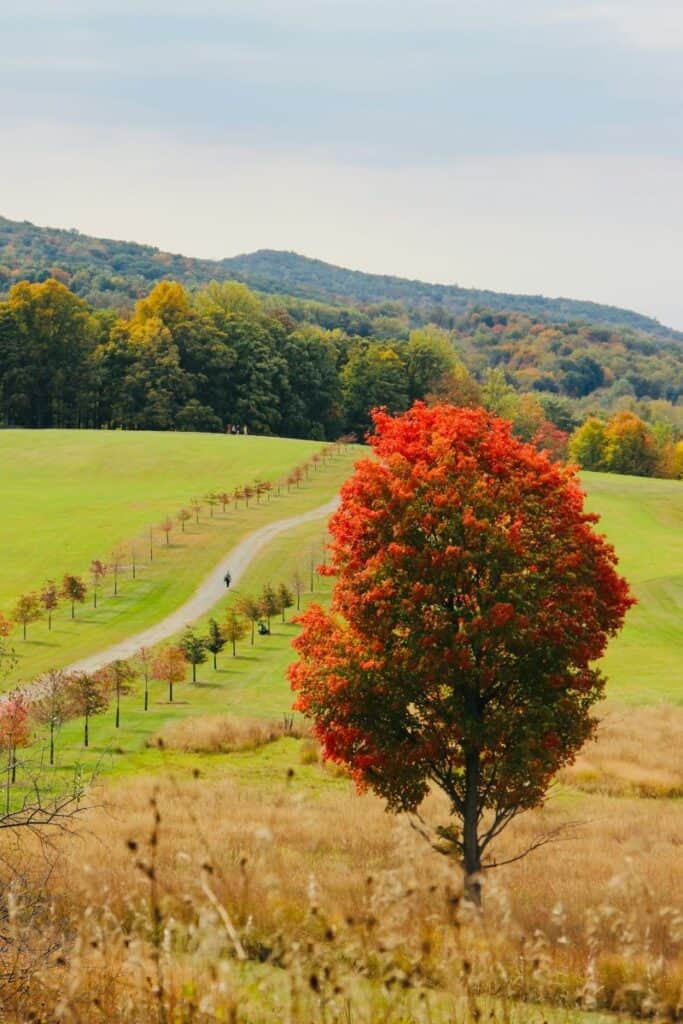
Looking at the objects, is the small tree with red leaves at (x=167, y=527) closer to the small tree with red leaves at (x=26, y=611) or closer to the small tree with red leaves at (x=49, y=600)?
the small tree with red leaves at (x=49, y=600)

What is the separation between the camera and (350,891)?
1620 centimetres

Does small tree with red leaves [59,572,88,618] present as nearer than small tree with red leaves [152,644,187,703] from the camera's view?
No

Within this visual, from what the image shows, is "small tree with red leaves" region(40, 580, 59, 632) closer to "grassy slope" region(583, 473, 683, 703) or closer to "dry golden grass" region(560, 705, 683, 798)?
"grassy slope" region(583, 473, 683, 703)

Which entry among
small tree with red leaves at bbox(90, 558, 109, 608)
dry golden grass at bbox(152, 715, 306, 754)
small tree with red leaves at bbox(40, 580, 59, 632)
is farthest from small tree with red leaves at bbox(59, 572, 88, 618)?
dry golden grass at bbox(152, 715, 306, 754)

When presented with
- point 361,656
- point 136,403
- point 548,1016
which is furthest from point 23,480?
point 548,1016

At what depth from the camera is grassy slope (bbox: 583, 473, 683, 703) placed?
4481 centimetres

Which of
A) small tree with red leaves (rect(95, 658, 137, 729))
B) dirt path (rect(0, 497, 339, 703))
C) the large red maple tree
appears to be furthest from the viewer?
dirt path (rect(0, 497, 339, 703))

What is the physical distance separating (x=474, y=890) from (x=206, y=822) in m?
6.77

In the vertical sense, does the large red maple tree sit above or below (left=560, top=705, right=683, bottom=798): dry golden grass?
above

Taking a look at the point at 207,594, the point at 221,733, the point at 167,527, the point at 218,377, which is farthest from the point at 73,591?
the point at 218,377

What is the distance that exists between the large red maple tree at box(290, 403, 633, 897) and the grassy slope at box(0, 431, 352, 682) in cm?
2786

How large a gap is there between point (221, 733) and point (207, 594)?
26562 mm

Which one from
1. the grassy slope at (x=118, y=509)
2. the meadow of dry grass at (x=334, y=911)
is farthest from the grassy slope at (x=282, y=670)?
the grassy slope at (x=118, y=509)

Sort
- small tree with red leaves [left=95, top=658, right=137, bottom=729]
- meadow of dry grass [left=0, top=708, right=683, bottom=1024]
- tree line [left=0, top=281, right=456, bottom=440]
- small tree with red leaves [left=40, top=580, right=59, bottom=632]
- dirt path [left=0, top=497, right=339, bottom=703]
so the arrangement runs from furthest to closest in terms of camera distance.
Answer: tree line [left=0, top=281, right=456, bottom=440] < small tree with red leaves [left=40, top=580, right=59, bottom=632] < dirt path [left=0, top=497, right=339, bottom=703] < small tree with red leaves [left=95, top=658, right=137, bottom=729] < meadow of dry grass [left=0, top=708, right=683, bottom=1024]
